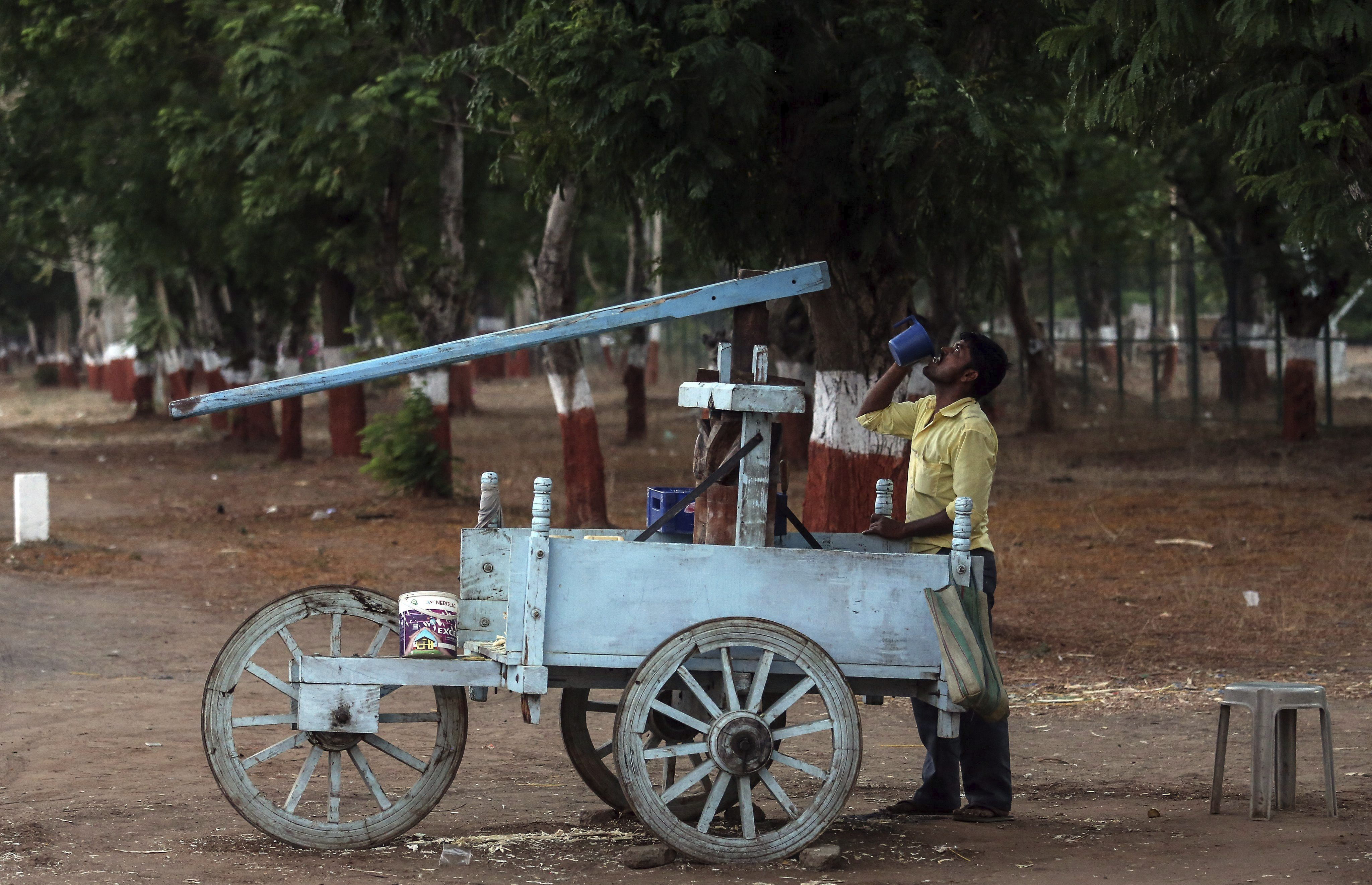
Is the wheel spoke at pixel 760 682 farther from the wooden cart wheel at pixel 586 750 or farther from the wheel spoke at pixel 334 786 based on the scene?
the wheel spoke at pixel 334 786

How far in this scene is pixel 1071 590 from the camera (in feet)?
37.3

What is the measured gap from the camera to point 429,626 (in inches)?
197

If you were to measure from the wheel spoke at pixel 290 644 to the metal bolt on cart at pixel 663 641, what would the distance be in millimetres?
18

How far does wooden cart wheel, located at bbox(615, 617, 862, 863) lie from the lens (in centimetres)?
468

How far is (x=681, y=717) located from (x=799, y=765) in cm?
41

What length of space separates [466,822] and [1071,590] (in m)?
6.75

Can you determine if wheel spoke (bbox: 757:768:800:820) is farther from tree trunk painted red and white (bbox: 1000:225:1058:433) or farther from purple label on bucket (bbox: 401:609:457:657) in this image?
tree trunk painted red and white (bbox: 1000:225:1058:433)

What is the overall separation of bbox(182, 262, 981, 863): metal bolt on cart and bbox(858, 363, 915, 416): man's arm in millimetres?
469

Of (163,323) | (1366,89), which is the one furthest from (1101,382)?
(1366,89)

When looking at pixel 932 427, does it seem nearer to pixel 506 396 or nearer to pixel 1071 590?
pixel 1071 590

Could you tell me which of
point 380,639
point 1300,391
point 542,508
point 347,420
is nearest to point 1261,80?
point 542,508

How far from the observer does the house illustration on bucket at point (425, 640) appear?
4980 millimetres

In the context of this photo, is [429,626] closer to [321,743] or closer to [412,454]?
[321,743]

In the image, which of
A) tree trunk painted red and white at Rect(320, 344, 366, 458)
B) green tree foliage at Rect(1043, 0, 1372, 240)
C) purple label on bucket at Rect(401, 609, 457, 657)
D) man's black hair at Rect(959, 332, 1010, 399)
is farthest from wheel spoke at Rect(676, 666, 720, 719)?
tree trunk painted red and white at Rect(320, 344, 366, 458)
